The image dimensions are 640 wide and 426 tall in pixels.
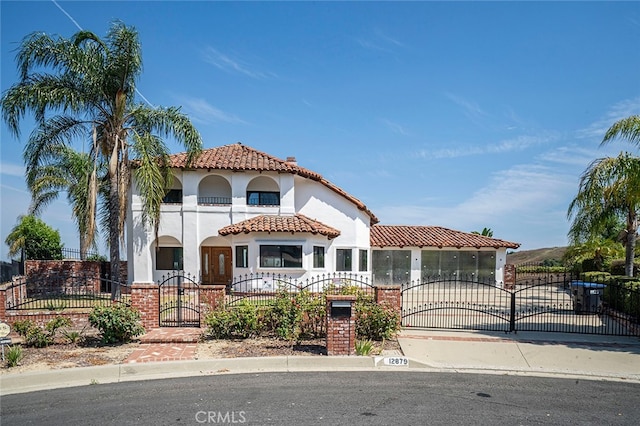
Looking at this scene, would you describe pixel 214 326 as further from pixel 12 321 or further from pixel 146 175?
pixel 146 175

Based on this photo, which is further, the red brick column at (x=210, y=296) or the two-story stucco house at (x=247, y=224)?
the two-story stucco house at (x=247, y=224)

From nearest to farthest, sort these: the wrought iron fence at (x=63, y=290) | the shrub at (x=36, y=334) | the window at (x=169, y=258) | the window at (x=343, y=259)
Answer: the shrub at (x=36, y=334)
the wrought iron fence at (x=63, y=290)
the window at (x=169, y=258)
the window at (x=343, y=259)

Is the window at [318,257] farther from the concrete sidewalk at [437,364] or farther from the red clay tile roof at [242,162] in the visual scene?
the concrete sidewalk at [437,364]

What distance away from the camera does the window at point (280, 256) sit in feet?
65.5

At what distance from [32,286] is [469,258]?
23.6 meters

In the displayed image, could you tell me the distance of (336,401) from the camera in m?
6.48

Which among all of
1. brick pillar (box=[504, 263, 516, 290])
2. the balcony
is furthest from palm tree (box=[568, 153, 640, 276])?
the balcony

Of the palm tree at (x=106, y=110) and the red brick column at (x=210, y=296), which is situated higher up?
the palm tree at (x=106, y=110)

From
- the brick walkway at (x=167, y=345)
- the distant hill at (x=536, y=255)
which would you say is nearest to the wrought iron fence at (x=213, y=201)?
the brick walkway at (x=167, y=345)

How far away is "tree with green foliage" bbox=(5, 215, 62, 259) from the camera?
22125mm

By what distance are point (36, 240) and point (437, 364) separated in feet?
72.6

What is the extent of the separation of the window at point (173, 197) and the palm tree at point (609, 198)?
1814 cm

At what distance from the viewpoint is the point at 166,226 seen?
21.2 meters

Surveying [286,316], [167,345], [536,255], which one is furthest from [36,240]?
[536,255]
